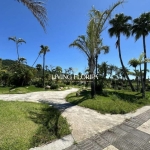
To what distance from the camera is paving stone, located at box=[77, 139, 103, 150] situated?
392 centimetres

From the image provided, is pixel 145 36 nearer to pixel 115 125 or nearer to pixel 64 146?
pixel 115 125

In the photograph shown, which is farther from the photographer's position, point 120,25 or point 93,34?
point 120,25

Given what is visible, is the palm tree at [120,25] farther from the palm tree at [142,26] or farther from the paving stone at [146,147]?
the paving stone at [146,147]

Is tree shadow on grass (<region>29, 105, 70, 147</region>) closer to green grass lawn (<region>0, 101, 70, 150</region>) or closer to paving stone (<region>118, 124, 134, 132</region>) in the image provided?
green grass lawn (<region>0, 101, 70, 150</region>)

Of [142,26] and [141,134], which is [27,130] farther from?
[142,26]

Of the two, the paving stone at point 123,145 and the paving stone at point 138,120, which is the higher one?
the paving stone at point 138,120

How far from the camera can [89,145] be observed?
407cm

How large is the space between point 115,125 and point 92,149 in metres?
2.15

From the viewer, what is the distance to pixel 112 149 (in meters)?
3.87

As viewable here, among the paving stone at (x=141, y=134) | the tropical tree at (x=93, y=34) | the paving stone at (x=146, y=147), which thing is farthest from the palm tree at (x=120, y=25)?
the paving stone at (x=146, y=147)

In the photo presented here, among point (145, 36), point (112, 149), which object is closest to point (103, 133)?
point (112, 149)

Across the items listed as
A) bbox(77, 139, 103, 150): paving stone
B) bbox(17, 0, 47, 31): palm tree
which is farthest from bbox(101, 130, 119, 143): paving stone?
bbox(17, 0, 47, 31): palm tree

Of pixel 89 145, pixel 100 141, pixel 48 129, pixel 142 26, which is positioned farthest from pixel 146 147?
pixel 142 26

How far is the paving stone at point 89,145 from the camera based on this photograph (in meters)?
3.92
